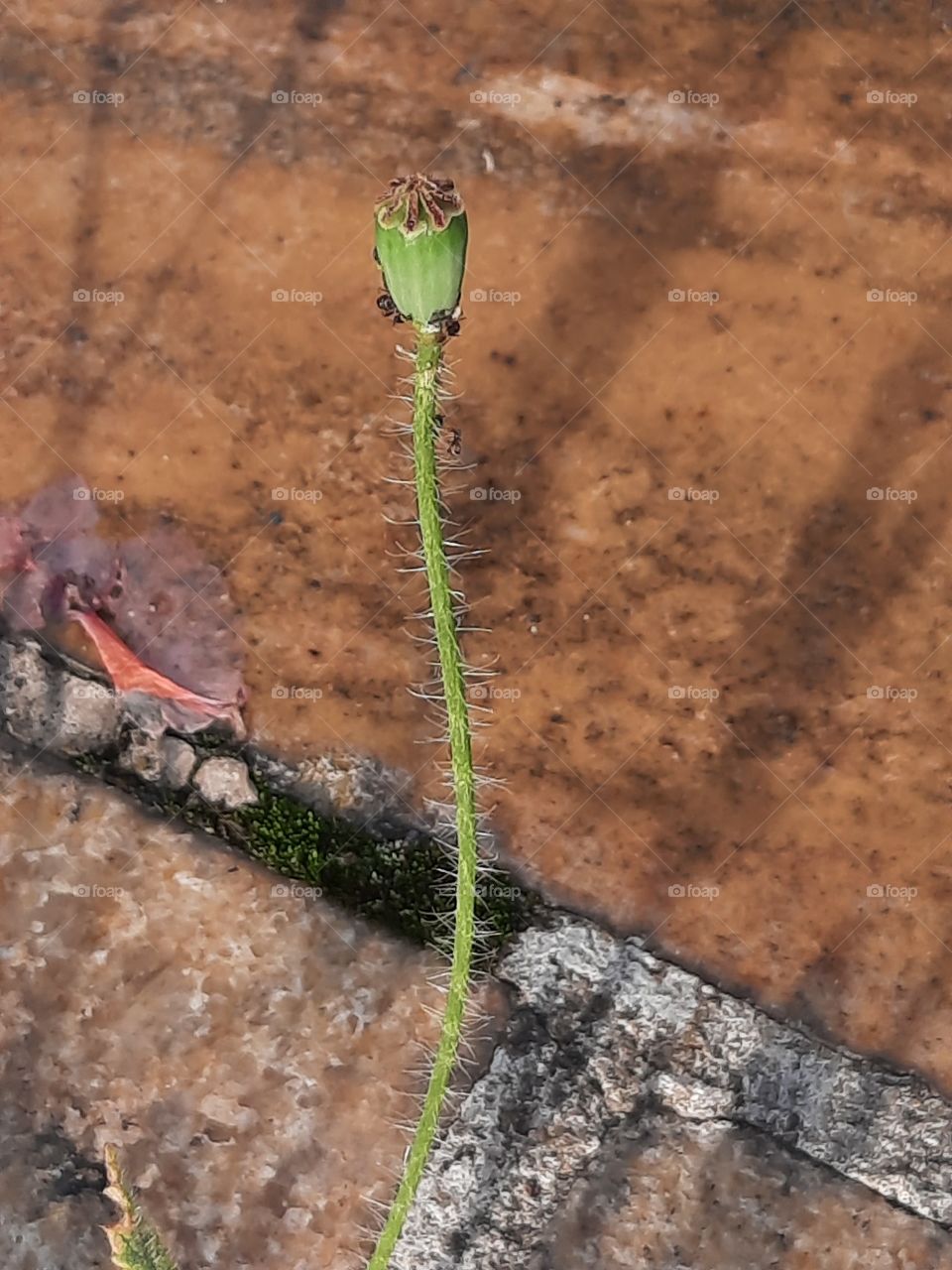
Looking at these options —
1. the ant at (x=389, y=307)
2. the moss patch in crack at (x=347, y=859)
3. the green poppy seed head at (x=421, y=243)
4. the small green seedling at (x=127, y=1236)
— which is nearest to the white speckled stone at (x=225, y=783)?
the moss patch in crack at (x=347, y=859)

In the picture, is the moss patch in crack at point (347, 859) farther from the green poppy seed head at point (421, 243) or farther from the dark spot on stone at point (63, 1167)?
the green poppy seed head at point (421, 243)

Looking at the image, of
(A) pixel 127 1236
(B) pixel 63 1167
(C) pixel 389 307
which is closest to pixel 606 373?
(C) pixel 389 307

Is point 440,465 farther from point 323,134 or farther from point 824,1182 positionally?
point 824,1182

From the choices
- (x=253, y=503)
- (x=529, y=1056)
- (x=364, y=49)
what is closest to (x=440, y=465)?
(x=253, y=503)

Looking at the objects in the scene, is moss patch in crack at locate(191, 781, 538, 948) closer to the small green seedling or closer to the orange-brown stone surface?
the orange-brown stone surface

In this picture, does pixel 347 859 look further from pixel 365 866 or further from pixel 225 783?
pixel 225 783

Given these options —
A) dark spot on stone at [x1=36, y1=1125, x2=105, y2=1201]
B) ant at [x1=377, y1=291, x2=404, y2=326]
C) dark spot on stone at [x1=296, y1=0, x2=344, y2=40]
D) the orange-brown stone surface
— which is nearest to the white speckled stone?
the orange-brown stone surface

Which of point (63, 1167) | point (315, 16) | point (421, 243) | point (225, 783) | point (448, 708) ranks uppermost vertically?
point (315, 16)
